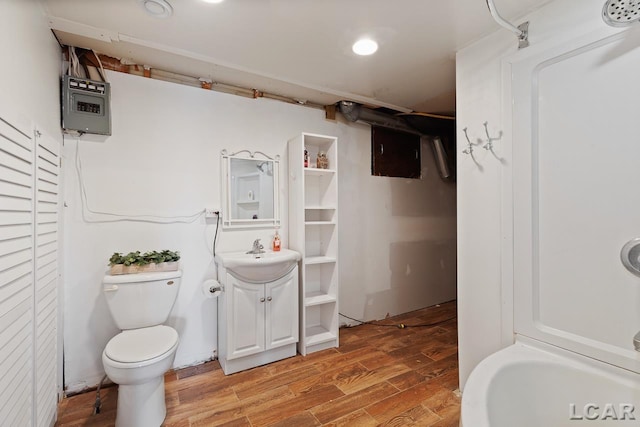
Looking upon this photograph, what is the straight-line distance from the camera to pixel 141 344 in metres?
1.66

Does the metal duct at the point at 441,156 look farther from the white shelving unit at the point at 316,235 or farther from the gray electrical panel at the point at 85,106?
the gray electrical panel at the point at 85,106

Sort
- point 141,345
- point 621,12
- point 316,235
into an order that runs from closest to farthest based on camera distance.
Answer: point 621,12 → point 141,345 → point 316,235

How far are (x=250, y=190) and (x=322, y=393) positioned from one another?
63.4 inches

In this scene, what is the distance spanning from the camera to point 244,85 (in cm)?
245

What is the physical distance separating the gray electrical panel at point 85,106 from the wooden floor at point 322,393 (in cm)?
174

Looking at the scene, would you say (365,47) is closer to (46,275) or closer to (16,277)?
(16,277)

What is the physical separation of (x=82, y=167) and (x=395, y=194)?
9.24 ft

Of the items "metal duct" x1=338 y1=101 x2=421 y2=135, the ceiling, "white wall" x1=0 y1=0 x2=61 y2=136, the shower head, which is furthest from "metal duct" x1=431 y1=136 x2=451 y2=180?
"white wall" x1=0 y1=0 x2=61 y2=136

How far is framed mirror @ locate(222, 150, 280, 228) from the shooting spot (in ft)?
7.88

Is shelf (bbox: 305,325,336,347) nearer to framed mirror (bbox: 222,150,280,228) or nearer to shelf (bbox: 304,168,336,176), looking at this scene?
framed mirror (bbox: 222,150,280,228)

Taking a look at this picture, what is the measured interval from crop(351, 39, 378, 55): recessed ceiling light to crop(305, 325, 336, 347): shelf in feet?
7.35

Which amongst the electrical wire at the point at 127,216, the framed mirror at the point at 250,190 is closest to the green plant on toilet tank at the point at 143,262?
the electrical wire at the point at 127,216

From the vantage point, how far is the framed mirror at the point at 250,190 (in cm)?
240

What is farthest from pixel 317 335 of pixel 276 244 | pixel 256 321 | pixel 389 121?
pixel 389 121
